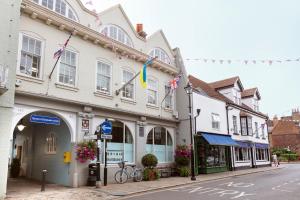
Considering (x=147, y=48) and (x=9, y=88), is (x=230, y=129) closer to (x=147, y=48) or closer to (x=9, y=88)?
(x=147, y=48)

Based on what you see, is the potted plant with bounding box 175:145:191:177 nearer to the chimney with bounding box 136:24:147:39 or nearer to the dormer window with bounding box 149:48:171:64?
the dormer window with bounding box 149:48:171:64

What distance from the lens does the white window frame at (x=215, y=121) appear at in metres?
22.8

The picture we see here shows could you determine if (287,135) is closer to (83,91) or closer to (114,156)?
(114,156)

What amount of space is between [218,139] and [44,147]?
13.0 meters

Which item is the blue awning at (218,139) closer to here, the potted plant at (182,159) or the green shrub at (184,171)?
the potted plant at (182,159)

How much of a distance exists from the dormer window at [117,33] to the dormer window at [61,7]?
1.89 m

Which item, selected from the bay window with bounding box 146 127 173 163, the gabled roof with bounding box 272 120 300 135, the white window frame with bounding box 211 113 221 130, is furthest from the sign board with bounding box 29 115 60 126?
the gabled roof with bounding box 272 120 300 135

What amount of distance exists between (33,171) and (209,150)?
1266cm

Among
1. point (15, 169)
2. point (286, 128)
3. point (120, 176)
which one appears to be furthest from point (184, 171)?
point (286, 128)

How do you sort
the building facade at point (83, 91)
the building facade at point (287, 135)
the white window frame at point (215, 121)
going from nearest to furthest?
the building facade at point (83, 91)
the white window frame at point (215, 121)
the building facade at point (287, 135)

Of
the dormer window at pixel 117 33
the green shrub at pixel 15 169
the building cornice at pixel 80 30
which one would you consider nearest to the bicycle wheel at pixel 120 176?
the building cornice at pixel 80 30

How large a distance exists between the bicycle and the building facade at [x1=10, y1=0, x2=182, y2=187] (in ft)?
1.56

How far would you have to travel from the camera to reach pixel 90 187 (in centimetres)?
1269

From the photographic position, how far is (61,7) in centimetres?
1391
